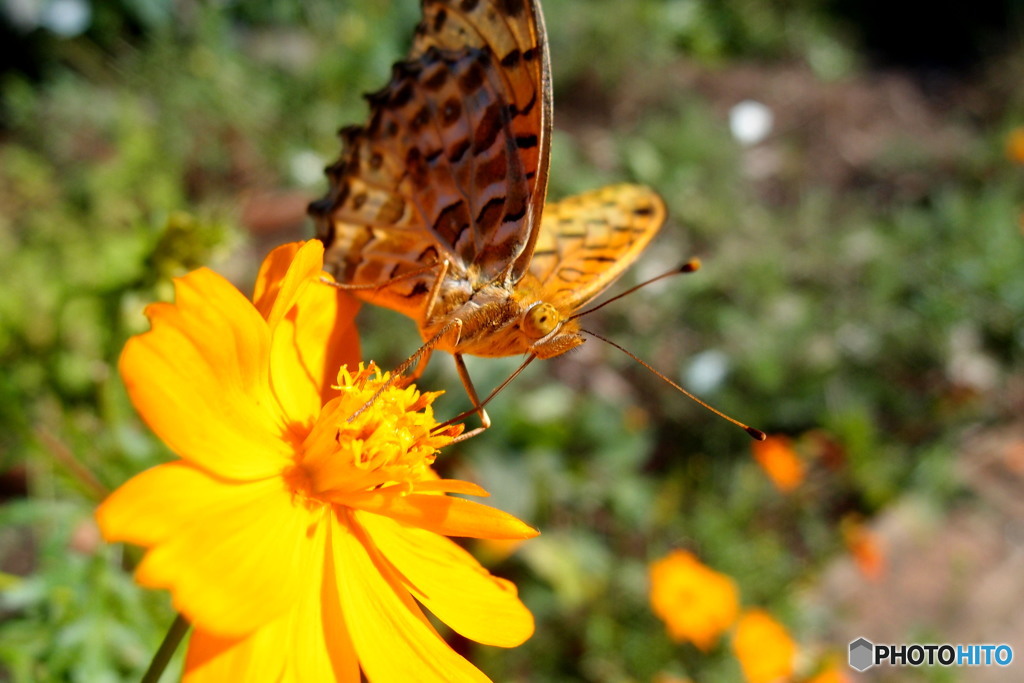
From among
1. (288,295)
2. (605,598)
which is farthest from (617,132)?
(288,295)

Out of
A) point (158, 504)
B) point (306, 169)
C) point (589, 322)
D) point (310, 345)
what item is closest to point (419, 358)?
point (310, 345)

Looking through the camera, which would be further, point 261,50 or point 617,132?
point 617,132

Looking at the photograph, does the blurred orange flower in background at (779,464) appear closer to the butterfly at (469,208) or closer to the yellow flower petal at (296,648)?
the butterfly at (469,208)

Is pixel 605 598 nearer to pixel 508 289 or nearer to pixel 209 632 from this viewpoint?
pixel 508 289

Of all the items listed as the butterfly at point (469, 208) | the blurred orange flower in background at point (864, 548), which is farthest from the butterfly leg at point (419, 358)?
the blurred orange flower in background at point (864, 548)

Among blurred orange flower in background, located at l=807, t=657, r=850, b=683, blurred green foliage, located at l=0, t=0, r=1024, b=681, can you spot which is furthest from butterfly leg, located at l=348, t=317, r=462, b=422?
blurred orange flower in background, located at l=807, t=657, r=850, b=683

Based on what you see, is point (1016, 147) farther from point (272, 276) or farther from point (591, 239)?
point (272, 276)
